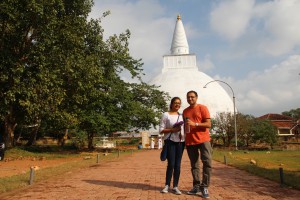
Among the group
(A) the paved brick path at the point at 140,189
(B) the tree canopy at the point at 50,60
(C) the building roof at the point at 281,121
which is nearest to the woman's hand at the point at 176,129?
(A) the paved brick path at the point at 140,189

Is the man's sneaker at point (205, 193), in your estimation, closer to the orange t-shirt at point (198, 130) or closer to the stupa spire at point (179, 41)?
the orange t-shirt at point (198, 130)

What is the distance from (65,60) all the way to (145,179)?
35.5 ft

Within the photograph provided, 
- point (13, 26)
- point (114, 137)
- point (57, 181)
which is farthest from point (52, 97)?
point (114, 137)

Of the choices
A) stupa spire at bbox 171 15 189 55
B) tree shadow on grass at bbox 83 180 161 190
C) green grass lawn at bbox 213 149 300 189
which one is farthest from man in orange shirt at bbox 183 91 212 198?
stupa spire at bbox 171 15 189 55

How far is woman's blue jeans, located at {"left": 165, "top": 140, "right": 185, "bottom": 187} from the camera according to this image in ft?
21.8

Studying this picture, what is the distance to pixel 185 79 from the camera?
55.1 m

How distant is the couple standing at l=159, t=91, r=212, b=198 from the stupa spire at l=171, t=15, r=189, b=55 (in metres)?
51.4

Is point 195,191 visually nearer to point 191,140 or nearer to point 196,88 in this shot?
point 191,140

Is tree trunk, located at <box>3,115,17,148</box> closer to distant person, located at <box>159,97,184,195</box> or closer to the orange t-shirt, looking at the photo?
distant person, located at <box>159,97,184,195</box>

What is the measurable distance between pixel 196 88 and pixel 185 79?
9.69ft

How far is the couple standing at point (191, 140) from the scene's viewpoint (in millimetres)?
6363

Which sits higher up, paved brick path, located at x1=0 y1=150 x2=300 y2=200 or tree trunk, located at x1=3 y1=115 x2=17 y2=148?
tree trunk, located at x1=3 y1=115 x2=17 y2=148

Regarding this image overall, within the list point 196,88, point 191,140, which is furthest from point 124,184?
point 196,88

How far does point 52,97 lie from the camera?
18031 millimetres
